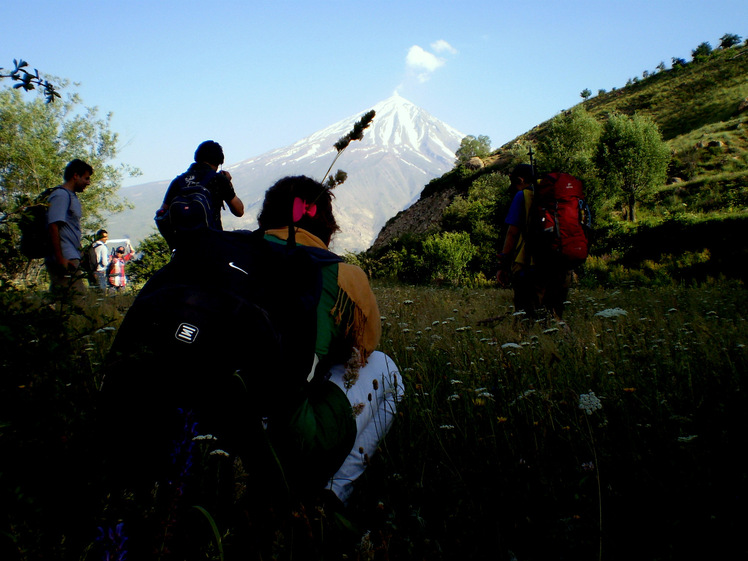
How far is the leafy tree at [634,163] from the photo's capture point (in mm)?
37625

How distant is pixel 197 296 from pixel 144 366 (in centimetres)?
26

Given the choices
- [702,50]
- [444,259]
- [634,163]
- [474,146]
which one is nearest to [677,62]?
[702,50]

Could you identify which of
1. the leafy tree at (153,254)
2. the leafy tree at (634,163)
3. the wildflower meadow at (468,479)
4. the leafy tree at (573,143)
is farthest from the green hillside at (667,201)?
the wildflower meadow at (468,479)

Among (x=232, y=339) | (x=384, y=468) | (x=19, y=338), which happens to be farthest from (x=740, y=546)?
(x=19, y=338)

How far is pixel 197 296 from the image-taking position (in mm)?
1430

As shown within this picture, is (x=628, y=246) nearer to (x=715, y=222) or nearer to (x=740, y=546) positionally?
(x=715, y=222)

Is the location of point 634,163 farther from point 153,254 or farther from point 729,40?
point 729,40

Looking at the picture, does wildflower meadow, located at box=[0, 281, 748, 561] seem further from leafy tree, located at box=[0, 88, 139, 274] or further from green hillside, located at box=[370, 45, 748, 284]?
leafy tree, located at box=[0, 88, 139, 274]

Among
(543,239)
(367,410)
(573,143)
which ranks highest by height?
(573,143)

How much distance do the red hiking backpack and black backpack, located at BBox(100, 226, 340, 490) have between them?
3.32 meters

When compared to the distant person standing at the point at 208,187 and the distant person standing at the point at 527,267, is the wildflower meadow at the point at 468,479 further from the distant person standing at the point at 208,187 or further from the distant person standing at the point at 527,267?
the distant person standing at the point at 527,267

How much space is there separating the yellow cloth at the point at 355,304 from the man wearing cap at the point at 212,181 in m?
1.22

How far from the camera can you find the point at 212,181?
321cm

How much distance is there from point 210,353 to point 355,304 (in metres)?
0.72
